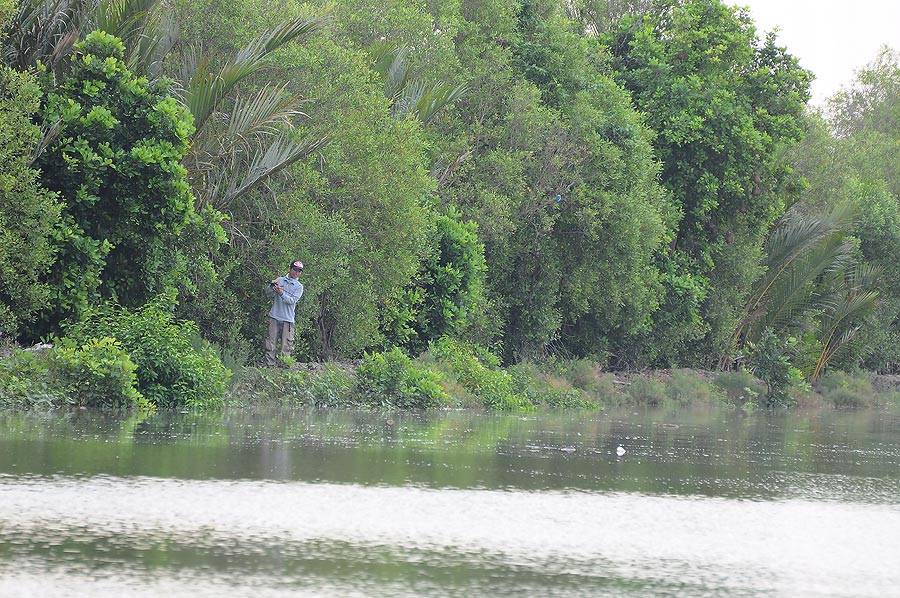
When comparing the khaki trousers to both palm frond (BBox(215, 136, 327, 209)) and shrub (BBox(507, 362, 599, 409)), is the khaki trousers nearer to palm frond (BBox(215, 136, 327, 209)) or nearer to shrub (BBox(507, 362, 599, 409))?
palm frond (BBox(215, 136, 327, 209))

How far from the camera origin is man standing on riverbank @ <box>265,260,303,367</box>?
21547mm

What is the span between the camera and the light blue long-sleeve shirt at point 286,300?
70.8 ft

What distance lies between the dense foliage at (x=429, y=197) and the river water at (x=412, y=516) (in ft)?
15.6

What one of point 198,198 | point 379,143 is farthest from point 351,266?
point 198,198

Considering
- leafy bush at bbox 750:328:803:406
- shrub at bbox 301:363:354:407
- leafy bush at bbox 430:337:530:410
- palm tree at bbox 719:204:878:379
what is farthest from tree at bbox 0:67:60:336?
palm tree at bbox 719:204:878:379

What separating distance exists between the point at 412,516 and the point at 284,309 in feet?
46.1

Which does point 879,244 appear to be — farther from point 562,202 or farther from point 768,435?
point 768,435

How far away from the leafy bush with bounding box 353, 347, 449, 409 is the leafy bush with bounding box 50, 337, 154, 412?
5.67 metres

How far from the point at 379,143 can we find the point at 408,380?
483 centimetres

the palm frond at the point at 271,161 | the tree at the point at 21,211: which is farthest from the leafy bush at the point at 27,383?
the palm frond at the point at 271,161

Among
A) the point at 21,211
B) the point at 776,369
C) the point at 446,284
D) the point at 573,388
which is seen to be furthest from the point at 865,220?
the point at 21,211

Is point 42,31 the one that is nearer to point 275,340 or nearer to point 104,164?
point 104,164

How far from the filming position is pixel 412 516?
8.19 metres

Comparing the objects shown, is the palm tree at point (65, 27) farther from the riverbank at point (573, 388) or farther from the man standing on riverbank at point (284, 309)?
the riverbank at point (573, 388)
